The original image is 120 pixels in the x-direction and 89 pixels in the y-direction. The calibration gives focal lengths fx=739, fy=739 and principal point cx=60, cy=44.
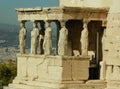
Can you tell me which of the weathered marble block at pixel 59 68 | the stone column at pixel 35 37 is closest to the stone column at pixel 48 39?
the weathered marble block at pixel 59 68

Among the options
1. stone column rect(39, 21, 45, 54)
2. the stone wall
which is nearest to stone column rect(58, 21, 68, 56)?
the stone wall

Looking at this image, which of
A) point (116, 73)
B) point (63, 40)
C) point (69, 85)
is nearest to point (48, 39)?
point (63, 40)

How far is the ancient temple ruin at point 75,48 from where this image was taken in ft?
87.5

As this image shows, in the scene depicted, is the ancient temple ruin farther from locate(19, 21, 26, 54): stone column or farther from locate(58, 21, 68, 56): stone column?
locate(19, 21, 26, 54): stone column

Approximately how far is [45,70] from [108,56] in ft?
8.06

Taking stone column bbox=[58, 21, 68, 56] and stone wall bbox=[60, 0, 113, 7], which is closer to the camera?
stone column bbox=[58, 21, 68, 56]

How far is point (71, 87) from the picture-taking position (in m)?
26.7

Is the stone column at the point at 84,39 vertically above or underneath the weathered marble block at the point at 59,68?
above

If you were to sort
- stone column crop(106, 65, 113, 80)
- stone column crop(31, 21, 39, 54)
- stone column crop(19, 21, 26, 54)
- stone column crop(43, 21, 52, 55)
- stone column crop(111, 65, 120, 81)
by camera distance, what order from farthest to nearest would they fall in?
stone column crop(19, 21, 26, 54), stone column crop(31, 21, 39, 54), stone column crop(43, 21, 52, 55), stone column crop(106, 65, 113, 80), stone column crop(111, 65, 120, 81)

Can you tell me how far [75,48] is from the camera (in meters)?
28.4

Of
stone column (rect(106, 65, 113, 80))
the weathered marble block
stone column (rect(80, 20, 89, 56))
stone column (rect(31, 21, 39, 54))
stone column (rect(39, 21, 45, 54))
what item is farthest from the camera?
stone column (rect(39, 21, 45, 54))

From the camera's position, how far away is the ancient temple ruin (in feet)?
87.5

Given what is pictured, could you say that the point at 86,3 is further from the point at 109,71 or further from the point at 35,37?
the point at 109,71

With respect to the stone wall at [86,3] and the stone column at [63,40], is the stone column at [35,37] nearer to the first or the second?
the stone wall at [86,3]
